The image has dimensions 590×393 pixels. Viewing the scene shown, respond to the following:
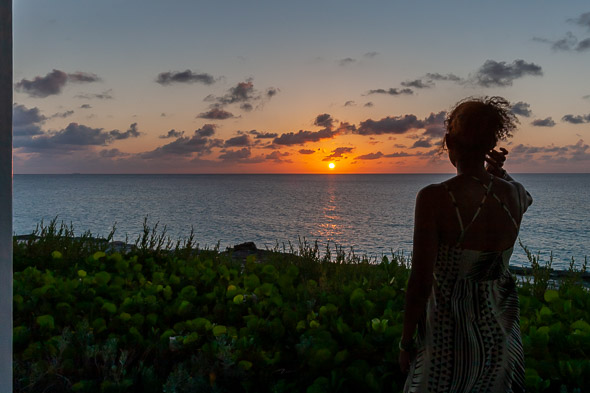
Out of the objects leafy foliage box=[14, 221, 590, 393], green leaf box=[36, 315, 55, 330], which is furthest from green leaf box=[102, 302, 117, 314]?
green leaf box=[36, 315, 55, 330]

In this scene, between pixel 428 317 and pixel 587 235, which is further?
pixel 587 235

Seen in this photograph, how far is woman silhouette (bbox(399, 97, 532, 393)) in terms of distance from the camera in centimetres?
226

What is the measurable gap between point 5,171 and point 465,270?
82.2 inches

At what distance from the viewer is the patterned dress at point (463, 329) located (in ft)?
7.72

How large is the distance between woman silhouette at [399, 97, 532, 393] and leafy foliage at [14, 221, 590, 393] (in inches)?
31.2

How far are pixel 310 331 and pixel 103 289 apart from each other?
2.38 meters

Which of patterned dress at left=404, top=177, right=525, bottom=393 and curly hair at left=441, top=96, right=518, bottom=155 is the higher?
curly hair at left=441, top=96, right=518, bottom=155

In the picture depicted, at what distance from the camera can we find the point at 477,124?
229cm

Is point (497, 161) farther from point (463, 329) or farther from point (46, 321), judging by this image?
point (46, 321)

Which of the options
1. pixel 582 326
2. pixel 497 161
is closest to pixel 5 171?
pixel 497 161

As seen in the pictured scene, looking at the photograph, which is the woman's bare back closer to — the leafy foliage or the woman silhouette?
the woman silhouette

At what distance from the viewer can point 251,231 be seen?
3838cm

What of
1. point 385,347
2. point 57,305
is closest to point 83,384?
point 57,305

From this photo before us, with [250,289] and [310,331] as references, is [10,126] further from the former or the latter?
[250,289]
